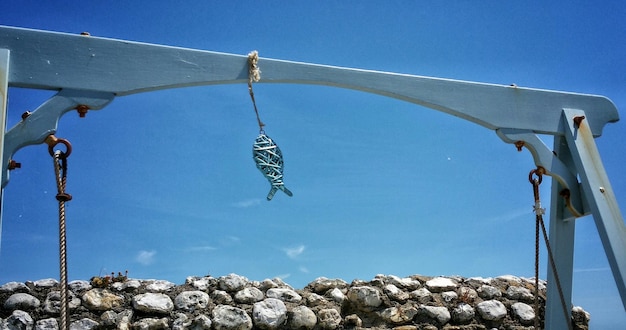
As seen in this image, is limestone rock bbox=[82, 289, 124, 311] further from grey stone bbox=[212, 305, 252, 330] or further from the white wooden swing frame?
the white wooden swing frame

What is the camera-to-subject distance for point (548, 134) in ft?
11.2

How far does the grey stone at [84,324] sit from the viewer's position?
419 cm

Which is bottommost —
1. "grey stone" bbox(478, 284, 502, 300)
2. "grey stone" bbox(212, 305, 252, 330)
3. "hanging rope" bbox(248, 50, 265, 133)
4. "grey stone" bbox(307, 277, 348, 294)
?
"grey stone" bbox(212, 305, 252, 330)

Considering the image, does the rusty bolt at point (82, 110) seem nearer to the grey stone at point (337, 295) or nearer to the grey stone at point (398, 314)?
the grey stone at point (337, 295)

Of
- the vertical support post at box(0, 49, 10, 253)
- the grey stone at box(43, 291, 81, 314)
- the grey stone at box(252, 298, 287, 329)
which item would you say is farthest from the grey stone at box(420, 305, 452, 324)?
the vertical support post at box(0, 49, 10, 253)

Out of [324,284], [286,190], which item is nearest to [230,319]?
[324,284]

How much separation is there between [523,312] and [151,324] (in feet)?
9.29

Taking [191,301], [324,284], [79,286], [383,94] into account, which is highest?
[383,94]

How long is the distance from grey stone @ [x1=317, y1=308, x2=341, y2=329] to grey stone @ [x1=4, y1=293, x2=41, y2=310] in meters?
1.94

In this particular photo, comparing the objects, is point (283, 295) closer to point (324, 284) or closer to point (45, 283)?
point (324, 284)

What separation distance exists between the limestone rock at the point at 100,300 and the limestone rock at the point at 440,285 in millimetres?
2341

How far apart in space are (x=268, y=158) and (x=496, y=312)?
2.71 meters

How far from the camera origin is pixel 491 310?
16.2 ft

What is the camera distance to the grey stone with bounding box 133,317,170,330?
425 centimetres
